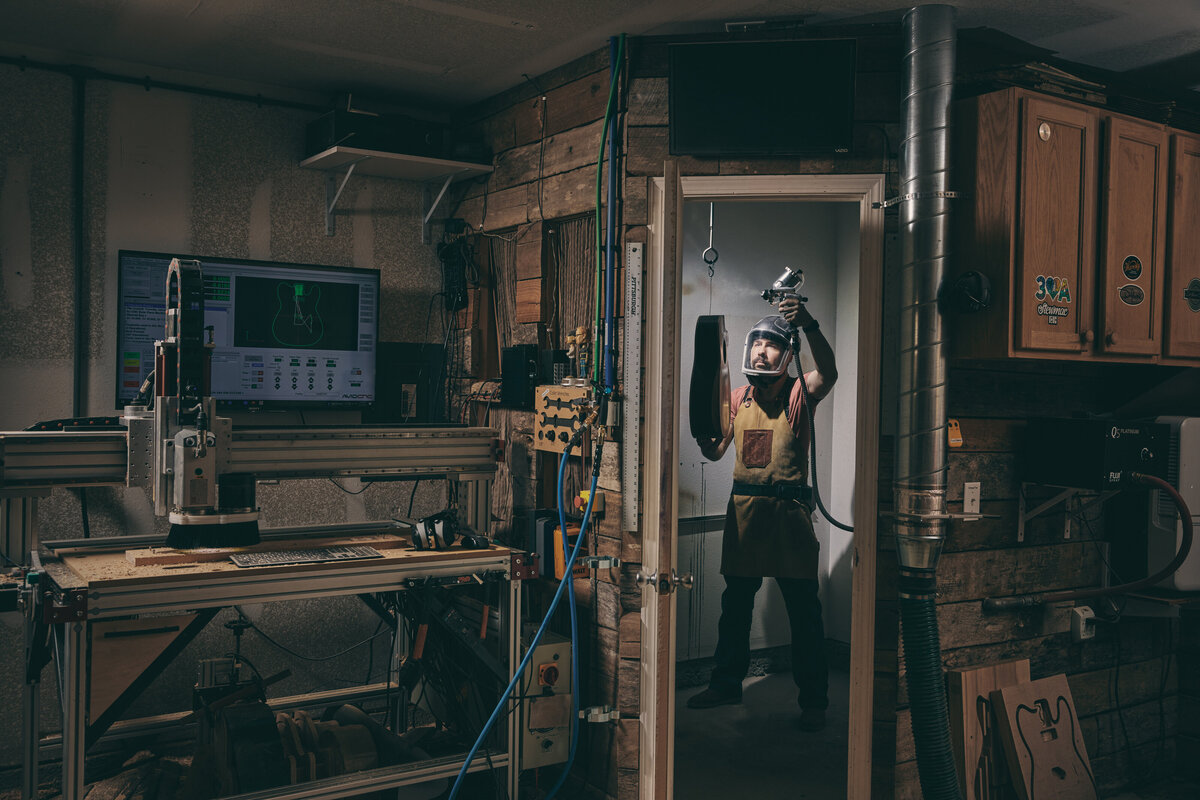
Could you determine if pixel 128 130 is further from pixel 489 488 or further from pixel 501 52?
pixel 489 488

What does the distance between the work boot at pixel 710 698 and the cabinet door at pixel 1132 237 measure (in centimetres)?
220

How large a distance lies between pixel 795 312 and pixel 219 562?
7.83 feet

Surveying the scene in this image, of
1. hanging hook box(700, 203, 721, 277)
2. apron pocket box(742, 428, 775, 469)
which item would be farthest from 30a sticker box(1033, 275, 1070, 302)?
hanging hook box(700, 203, 721, 277)

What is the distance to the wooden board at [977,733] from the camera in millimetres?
2969

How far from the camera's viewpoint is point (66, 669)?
2.34 m

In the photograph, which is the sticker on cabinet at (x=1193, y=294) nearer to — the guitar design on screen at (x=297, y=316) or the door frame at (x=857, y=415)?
the door frame at (x=857, y=415)

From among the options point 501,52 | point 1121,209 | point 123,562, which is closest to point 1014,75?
point 1121,209

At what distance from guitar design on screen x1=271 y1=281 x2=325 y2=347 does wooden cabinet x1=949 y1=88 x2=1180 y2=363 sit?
7.95 ft

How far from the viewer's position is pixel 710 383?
4055 mm

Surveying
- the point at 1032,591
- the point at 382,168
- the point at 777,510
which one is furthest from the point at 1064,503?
the point at 382,168

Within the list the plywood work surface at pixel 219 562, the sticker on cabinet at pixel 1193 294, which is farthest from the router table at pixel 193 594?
the sticker on cabinet at pixel 1193 294

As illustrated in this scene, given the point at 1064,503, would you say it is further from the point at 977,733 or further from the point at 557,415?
the point at 557,415

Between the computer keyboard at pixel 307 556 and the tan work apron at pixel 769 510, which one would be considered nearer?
the computer keyboard at pixel 307 556

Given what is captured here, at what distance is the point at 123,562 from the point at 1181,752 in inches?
150
